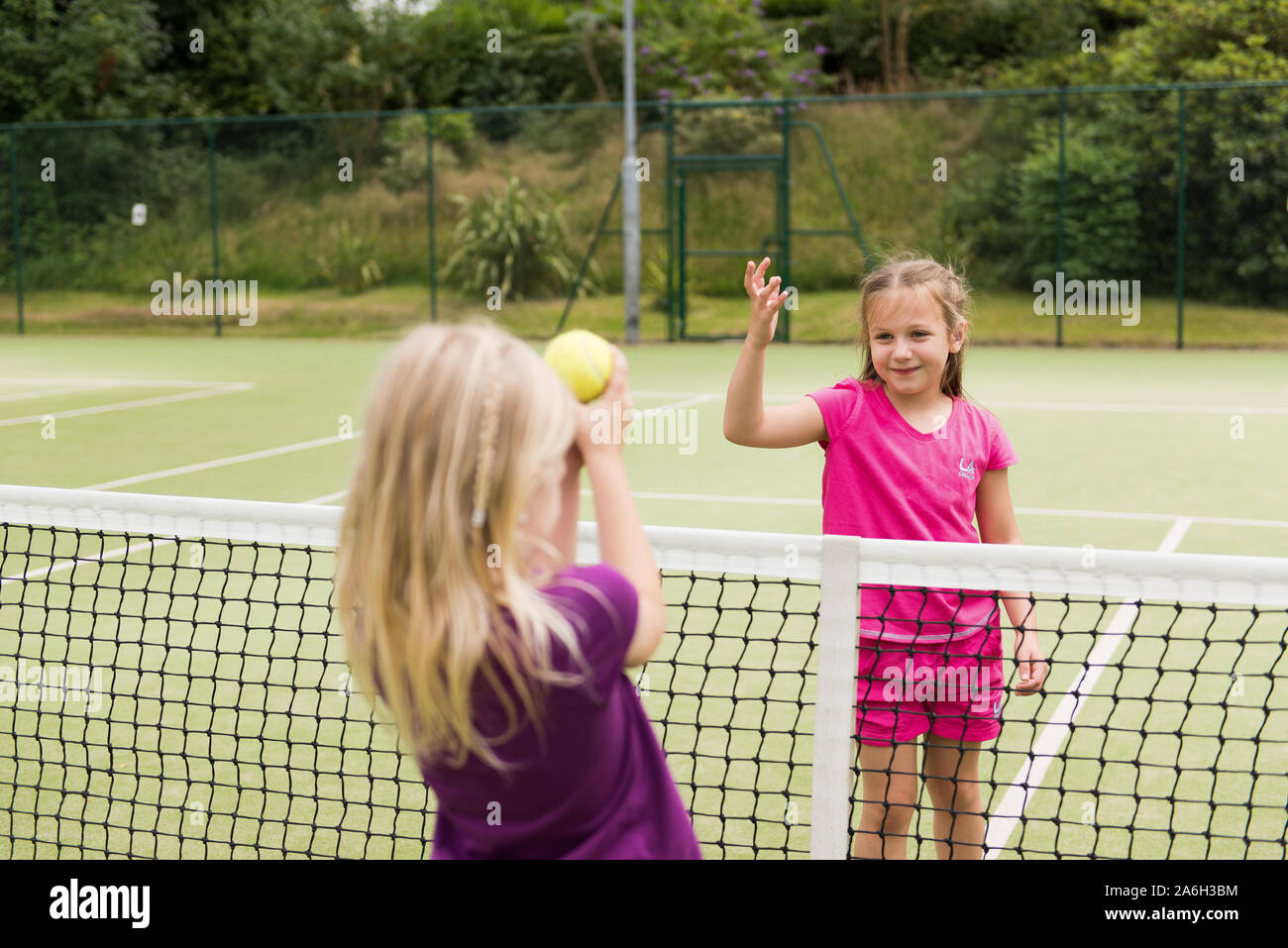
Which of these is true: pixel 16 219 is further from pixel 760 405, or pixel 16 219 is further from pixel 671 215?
pixel 760 405

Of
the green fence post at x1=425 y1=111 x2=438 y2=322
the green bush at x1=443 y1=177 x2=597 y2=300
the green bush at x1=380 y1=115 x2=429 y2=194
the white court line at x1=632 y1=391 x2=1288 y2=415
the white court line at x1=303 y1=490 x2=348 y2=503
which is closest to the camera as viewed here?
the white court line at x1=303 y1=490 x2=348 y2=503

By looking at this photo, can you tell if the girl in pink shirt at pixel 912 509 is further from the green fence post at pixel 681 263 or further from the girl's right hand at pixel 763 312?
the green fence post at pixel 681 263

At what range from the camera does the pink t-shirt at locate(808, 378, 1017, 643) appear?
2.96 m

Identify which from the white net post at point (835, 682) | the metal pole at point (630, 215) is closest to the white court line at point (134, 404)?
the metal pole at point (630, 215)

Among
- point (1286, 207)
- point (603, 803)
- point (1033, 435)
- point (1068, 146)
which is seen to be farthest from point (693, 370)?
point (603, 803)

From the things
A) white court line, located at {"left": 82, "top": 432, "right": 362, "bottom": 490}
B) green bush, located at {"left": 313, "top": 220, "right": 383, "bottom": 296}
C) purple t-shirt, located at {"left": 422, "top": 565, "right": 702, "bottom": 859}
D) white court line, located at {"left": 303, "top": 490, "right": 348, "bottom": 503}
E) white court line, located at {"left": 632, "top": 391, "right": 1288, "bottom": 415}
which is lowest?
white court line, located at {"left": 303, "top": 490, "right": 348, "bottom": 503}

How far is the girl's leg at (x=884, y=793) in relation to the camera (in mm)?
3000

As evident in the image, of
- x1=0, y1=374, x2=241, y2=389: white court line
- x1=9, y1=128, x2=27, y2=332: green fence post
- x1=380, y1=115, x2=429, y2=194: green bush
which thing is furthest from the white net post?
x1=380, y1=115, x2=429, y2=194: green bush

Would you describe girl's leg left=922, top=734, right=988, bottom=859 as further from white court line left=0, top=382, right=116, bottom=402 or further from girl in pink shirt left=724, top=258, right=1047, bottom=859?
white court line left=0, top=382, right=116, bottom=402

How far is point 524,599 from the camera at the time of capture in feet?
5.36

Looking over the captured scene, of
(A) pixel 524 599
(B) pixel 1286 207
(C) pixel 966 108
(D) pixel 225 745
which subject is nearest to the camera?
(A) pixel 524 599

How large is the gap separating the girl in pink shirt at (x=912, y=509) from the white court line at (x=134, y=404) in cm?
947

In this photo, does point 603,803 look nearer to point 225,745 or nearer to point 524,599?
point 524,599

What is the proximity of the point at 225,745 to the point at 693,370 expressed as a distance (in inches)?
430
